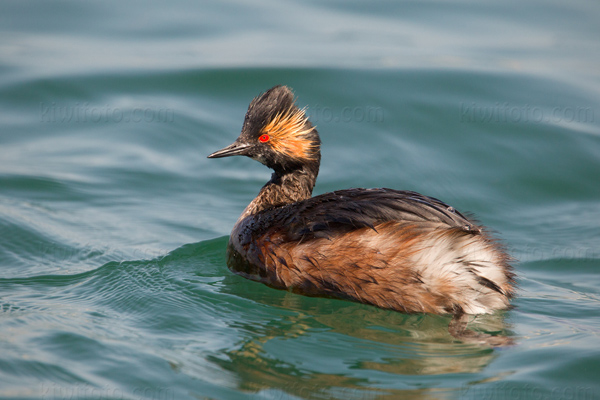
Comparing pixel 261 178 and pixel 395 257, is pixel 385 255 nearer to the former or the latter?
Answer: pixel 395 257

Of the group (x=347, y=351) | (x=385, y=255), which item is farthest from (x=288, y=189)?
(x=347, y=351)

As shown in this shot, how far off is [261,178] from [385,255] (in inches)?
130

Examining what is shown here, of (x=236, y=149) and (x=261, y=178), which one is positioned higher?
(x=236, y=149)

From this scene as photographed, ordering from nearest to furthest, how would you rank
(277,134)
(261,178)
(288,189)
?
1. (277,134)
2. (288,189)
3. (261,178)

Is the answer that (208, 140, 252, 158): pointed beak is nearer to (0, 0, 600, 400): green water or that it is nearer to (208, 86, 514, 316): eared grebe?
(208, 86, 514, 316): eared grebe

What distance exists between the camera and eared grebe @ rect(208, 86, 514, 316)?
487 centimetres

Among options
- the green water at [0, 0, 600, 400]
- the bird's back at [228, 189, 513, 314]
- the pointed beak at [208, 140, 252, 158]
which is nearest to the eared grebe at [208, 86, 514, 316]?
the bird's back at [228, 189, 513, 314]

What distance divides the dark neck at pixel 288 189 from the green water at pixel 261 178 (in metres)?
0.58

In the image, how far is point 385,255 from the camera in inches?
194

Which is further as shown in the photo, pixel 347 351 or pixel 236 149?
pixel 236 149

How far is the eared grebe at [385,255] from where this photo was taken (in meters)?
4.87

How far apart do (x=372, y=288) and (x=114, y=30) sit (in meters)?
7.50

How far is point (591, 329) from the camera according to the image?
5.06m

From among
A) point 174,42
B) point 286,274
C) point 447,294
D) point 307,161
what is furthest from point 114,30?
point 447,294
